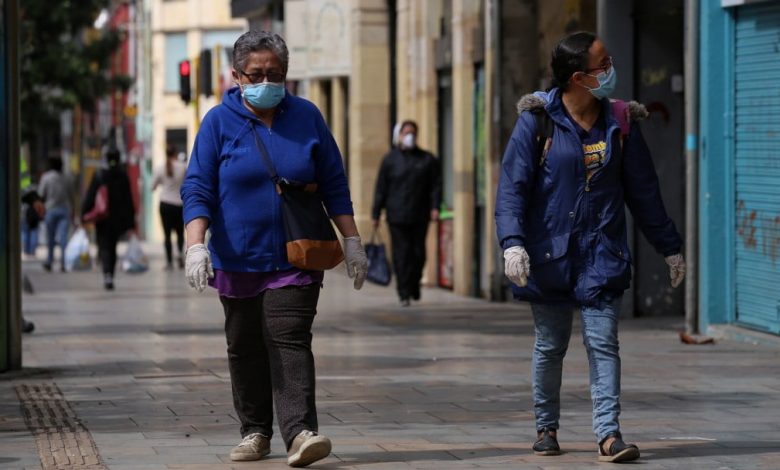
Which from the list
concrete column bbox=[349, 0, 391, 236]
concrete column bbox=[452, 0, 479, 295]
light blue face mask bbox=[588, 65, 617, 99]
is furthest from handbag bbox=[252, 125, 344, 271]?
concrete column bbox=[349, 0, 391, 236]

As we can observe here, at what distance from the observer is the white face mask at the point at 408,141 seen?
2002 cm

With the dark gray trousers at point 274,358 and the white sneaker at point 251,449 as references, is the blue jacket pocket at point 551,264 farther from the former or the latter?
the white sneaker at point 251,449

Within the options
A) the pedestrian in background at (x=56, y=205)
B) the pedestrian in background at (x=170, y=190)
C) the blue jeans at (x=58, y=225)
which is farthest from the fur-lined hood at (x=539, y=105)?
the blue jeans at (x=58, y=225)

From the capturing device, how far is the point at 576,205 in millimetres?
8453

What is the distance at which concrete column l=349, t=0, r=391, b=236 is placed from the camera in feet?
89.7

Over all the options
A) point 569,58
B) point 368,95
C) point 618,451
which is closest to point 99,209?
point 368,95

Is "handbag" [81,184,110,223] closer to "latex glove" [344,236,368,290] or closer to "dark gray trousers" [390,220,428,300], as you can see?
"dark gray trousers" [390,220,428,300]

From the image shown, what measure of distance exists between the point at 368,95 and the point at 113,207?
173 inches

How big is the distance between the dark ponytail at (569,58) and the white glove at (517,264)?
764 millimetres

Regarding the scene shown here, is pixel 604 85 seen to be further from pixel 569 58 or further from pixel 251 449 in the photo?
pixel 251 449

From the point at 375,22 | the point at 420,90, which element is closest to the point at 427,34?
the point at 420,90

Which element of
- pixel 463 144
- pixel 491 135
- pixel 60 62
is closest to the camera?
pixel 491 135

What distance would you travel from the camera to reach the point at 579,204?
8.45 m

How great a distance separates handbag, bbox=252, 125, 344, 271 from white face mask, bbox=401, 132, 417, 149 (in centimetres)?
1159
